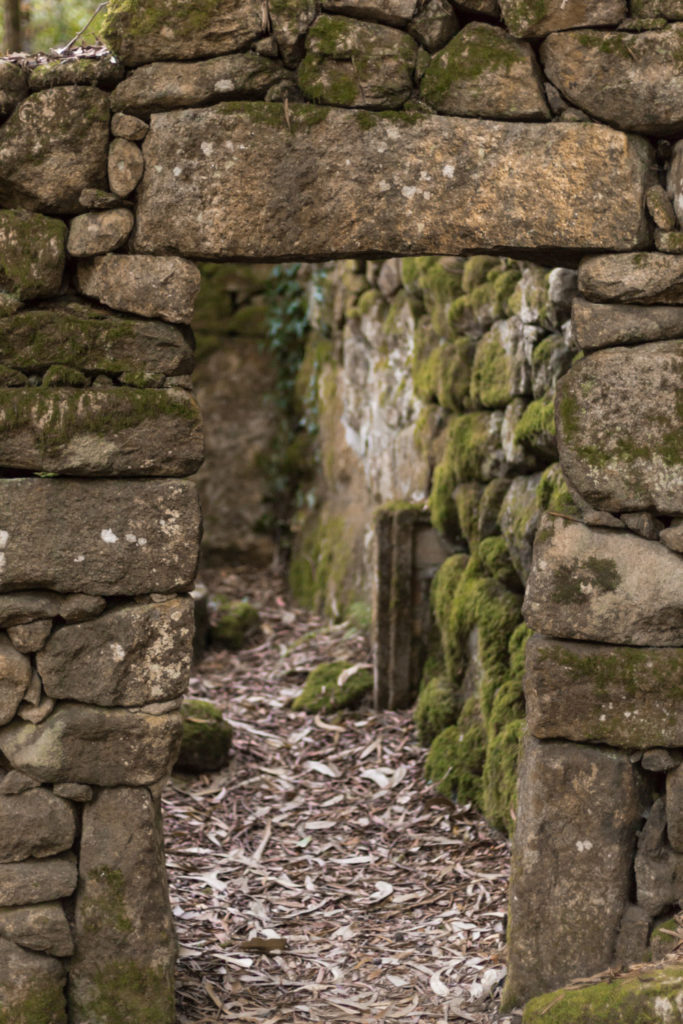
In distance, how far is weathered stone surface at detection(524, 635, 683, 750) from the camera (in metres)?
3.08

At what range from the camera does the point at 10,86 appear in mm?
2961

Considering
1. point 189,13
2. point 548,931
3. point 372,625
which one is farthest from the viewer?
point 372,625

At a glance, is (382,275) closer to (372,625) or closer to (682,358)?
(372,625)

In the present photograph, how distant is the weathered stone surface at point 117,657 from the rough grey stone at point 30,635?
25 millimetres

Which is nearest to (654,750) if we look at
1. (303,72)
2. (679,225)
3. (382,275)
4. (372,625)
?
(679,225)

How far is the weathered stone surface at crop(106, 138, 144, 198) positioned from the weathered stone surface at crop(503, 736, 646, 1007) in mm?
1920

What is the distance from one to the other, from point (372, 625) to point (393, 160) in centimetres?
344

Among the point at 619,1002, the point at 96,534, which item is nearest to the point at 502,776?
the point at 619,1002

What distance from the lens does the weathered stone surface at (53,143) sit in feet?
9.72

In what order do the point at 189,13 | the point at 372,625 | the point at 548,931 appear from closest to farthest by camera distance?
1. the point at 189,13
2. the point at 548,931
3. the point at 372,625

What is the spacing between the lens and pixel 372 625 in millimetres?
6098

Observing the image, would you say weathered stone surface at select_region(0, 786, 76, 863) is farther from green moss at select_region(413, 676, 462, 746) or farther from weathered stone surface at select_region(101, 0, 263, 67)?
green moss at select_region(413, 676, 462, 746)

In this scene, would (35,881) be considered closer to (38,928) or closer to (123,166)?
(38,928)

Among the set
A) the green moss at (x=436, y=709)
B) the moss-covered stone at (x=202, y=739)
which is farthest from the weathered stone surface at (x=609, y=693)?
the moss-covered stone at (x=202, y=739)
